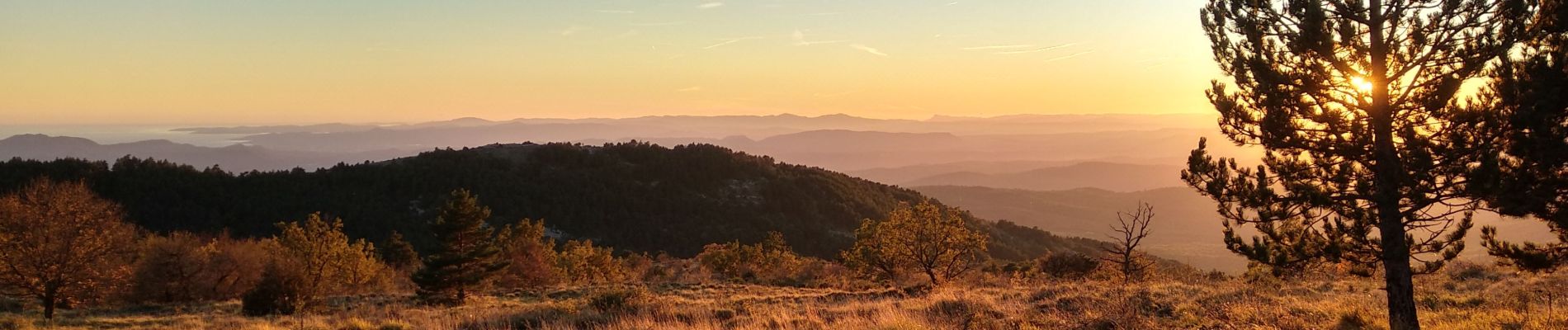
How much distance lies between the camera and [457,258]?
29.3 m

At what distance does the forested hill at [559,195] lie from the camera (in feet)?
290

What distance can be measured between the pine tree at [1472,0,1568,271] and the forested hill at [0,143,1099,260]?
86.5m

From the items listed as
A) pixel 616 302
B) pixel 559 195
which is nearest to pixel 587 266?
pixel 616 302

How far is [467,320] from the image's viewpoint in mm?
14461

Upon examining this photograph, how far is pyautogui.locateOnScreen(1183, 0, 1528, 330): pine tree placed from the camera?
7.77 metres

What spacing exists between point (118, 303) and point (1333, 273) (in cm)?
4409

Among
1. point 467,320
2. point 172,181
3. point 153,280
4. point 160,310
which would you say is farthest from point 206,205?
point 467,320

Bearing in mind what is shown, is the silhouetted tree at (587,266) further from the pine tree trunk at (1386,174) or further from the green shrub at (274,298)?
the pine tree trunk at (1386,174)

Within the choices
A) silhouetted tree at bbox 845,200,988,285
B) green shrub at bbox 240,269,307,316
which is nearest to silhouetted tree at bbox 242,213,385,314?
green shrub at bbox 240,269,307,316

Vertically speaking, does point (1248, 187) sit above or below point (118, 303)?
above

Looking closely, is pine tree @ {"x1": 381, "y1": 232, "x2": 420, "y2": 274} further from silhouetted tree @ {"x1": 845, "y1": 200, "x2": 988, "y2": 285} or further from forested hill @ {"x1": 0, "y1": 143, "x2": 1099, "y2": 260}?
silhouetted tree @ {"x1": 845, "y1": 200, "x2": 988, "y2": 285}

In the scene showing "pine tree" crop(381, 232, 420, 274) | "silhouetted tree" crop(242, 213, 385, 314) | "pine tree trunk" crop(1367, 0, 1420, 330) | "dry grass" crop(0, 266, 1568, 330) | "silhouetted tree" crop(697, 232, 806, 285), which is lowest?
"pine tree" crop(381, 232, 420, 274)

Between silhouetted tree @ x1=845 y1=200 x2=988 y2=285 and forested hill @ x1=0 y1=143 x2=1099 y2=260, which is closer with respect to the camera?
silhouetted tree @ x1=845 y1=200 x2=988 y2=285

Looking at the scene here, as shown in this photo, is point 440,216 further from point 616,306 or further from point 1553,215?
point 1553,215
